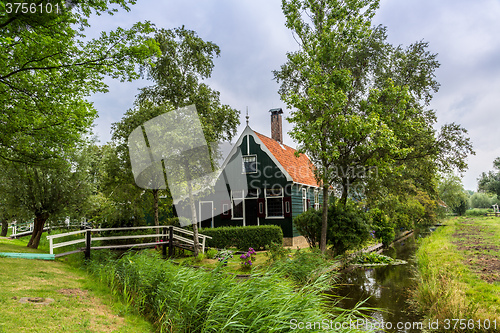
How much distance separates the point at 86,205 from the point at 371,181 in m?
11.7

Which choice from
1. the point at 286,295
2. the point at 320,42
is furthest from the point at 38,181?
the point at 320,42

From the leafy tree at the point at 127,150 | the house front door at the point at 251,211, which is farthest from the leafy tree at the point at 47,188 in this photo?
the house front door at the point at 251,211

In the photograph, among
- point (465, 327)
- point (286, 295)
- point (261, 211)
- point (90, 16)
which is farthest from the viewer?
point (261, 211)

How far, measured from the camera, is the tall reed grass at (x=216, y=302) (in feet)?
12.7

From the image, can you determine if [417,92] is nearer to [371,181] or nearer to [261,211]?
[371,181]

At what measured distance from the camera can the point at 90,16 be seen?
25.1 ft

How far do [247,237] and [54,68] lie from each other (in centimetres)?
1001

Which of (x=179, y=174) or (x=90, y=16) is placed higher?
(x=90, y=16)

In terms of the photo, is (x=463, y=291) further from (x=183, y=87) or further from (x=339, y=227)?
(x=183, y=87)

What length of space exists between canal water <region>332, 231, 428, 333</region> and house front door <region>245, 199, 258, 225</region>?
→ 718 centimetres

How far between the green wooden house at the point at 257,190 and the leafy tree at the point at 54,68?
1013 cm

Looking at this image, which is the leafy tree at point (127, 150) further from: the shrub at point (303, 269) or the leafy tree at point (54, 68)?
the shrub at point (303, 269)

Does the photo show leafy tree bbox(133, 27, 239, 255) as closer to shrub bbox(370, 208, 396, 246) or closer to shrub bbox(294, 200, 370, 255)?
shrub bbox(294, 200, 370, 255)

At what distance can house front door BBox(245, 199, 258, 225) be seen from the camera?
700 inches
